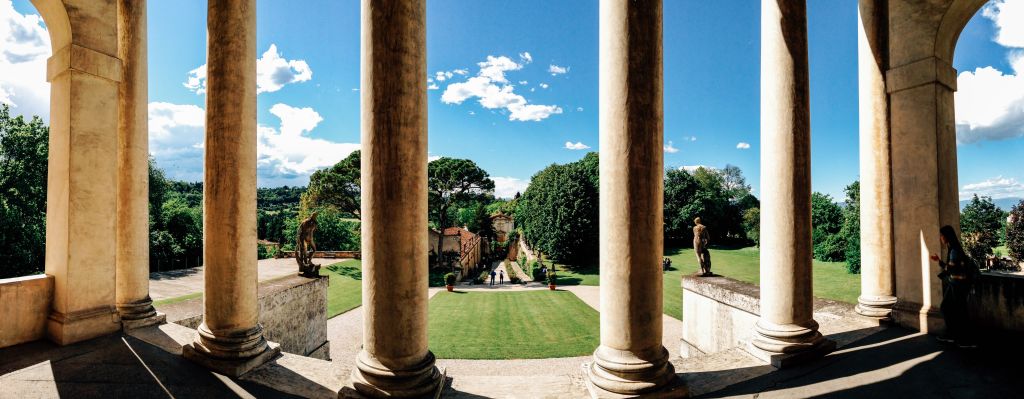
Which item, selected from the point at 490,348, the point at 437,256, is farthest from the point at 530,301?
the point at 437,256

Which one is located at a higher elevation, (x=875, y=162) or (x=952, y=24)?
(x=952, y=24)

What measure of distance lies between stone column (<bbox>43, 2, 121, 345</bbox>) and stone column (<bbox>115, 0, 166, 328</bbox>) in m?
0.84

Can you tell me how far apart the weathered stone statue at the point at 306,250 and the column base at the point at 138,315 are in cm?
906

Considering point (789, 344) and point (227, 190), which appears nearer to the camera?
point (789, 344)

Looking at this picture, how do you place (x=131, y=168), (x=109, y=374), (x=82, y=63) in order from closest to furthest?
(x=109, y=374), (x=82, y=63), (x=131, y=168)

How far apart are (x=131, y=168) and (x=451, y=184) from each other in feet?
206

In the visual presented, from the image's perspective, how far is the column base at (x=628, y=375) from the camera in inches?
332

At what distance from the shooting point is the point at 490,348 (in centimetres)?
2886

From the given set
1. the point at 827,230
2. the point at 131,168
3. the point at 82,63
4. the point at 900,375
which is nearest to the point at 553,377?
the point at 900,375

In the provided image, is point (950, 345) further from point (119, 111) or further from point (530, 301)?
point (530, 301)

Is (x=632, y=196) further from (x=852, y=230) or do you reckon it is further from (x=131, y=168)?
(x=852, y=230)

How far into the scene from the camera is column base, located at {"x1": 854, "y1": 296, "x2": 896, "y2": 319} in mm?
13742

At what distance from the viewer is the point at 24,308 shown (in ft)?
40.6

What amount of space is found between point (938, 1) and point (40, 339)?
29.9 m
